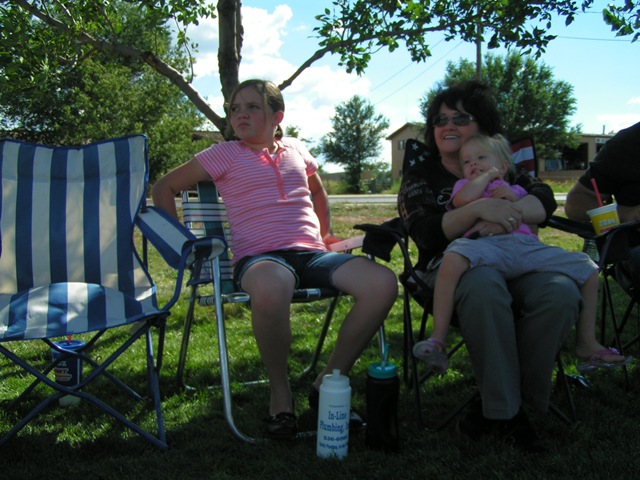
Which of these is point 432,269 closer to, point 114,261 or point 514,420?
point 514,420

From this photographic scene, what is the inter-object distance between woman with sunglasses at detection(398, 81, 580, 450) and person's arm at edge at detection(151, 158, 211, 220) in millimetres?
888

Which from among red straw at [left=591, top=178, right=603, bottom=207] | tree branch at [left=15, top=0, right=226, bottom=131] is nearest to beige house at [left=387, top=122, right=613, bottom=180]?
tree branch at [left=15, top=0, right=226, bottom=131]

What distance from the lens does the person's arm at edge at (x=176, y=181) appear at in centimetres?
258

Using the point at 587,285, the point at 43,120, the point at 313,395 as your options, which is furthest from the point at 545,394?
the point at 43,120

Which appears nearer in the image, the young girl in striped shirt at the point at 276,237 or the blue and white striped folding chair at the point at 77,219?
the young girl in striped shirt at the point at 276,237

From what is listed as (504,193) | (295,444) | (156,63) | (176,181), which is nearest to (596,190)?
(504,193)

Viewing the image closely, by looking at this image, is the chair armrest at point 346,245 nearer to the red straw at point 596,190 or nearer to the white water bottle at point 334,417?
the white water bottle at point 334,417

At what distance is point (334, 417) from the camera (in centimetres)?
193

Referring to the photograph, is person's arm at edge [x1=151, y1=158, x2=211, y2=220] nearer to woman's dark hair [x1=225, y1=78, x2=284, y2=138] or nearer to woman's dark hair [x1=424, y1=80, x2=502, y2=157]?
A: woman's dark hair [x1=225, y1=78, x2=284, y2=138]

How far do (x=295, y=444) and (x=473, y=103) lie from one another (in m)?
1.51

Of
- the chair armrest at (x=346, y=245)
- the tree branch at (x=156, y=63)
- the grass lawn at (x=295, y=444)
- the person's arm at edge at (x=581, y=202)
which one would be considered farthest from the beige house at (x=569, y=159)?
the grass lawn at (x=295, y=444)

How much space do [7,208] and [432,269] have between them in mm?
1735

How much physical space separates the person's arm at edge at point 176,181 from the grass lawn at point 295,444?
811mm

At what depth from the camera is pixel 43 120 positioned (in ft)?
74.9
